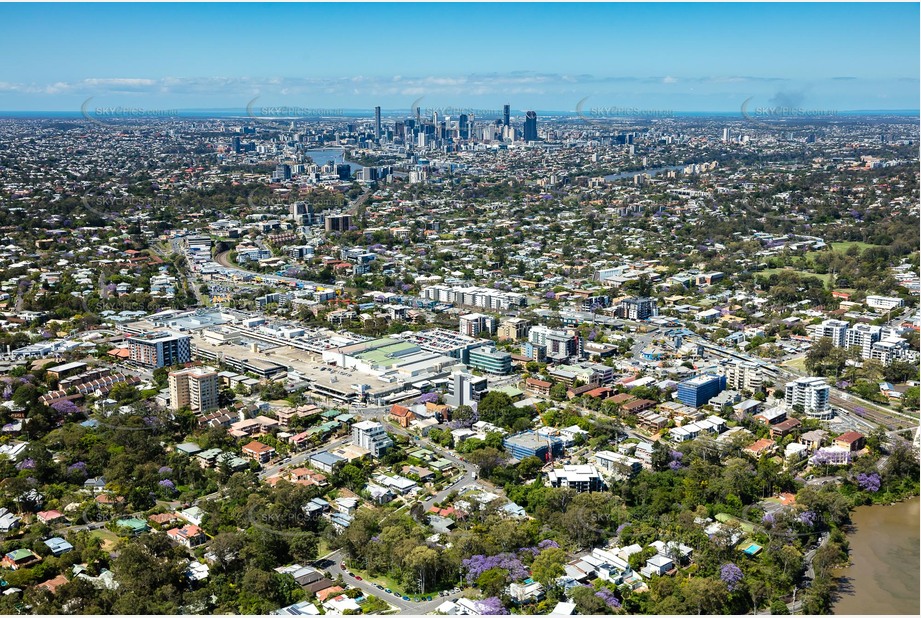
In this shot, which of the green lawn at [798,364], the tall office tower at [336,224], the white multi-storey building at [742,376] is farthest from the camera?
the tall office tower at [336,224]

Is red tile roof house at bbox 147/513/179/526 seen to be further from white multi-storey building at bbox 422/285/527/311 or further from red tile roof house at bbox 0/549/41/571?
white multi-storey building at bbox 422/285/527/311

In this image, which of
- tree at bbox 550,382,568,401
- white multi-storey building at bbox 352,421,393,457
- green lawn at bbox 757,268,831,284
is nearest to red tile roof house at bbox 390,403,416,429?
white multi-storey building at bbox 352,421,393,457

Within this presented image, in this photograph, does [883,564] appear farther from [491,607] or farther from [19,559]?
[19,559]

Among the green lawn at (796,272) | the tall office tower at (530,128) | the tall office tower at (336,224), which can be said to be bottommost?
the green lawn at (796,272)

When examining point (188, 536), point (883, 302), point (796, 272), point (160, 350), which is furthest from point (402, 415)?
point (796, 272)

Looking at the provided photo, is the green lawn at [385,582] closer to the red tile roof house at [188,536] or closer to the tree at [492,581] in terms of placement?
the tree at [492,581]

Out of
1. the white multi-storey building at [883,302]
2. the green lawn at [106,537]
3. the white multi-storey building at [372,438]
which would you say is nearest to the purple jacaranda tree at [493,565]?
the white multi-storey building at [372,438]
